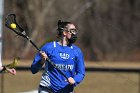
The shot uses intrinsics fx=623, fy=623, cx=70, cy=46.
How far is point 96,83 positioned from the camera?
20.6 metres

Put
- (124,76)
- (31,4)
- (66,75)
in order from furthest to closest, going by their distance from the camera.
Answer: (31,4)
(124,76)
(66,75)

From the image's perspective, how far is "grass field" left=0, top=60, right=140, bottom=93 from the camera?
18625 millimetres

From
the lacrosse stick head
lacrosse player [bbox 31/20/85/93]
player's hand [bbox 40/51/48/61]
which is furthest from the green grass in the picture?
player's hand [bbox 40/51/48/61]

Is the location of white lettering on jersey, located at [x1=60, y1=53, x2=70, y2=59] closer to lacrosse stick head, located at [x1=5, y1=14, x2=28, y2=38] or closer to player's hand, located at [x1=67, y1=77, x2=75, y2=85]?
player's hand, located at [x1=67, y1=77, x2=75, y2=85]

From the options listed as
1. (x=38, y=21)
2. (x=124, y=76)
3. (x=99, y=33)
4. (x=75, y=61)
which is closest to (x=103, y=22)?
(x=99, y=33)

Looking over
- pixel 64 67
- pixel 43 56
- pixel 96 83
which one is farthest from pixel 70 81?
pixel 96 83

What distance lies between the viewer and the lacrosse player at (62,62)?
27.7 feet

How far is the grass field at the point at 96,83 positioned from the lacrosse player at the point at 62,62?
9.39 meters

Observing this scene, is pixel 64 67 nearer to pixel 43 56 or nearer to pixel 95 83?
pixel 43 56

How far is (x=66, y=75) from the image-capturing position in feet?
27.7

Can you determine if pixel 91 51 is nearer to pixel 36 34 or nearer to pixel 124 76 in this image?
pixel 36 34

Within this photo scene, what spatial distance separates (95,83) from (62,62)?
12.2m

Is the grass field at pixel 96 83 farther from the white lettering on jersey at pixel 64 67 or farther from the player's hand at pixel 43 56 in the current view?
the player's hand at pixel 43 56

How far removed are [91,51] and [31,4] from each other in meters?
7.91
